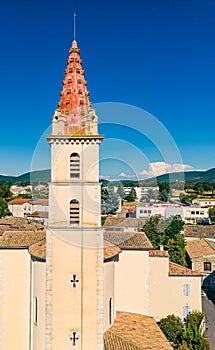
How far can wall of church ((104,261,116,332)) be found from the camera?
1731 centimetres

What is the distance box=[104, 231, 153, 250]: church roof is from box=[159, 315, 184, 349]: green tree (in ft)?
18.2

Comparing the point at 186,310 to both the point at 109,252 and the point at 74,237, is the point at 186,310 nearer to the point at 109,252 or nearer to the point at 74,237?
the point at 109,252

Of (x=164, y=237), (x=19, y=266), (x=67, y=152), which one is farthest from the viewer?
(x=164, y=237)

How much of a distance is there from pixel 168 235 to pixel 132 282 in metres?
29.5

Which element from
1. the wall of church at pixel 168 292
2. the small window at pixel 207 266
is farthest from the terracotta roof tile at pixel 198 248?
the wall of church at pixel 168 292

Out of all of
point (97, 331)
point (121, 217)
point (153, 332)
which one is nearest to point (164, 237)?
point (121, 217)

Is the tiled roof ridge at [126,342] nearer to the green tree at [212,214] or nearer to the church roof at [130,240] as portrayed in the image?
the church roof at [130,240]

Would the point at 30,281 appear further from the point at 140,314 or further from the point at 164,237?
the point at 164,237

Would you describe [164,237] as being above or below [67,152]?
below

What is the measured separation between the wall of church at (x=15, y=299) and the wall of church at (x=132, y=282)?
5.86 metres

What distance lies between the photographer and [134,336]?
696 inches

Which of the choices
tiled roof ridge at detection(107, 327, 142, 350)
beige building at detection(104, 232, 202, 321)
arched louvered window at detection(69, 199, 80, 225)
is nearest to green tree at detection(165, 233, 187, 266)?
beige building at detection(104, 232, 202, 321)

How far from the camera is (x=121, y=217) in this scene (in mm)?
42469

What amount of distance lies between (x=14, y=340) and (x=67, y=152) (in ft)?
38.5
